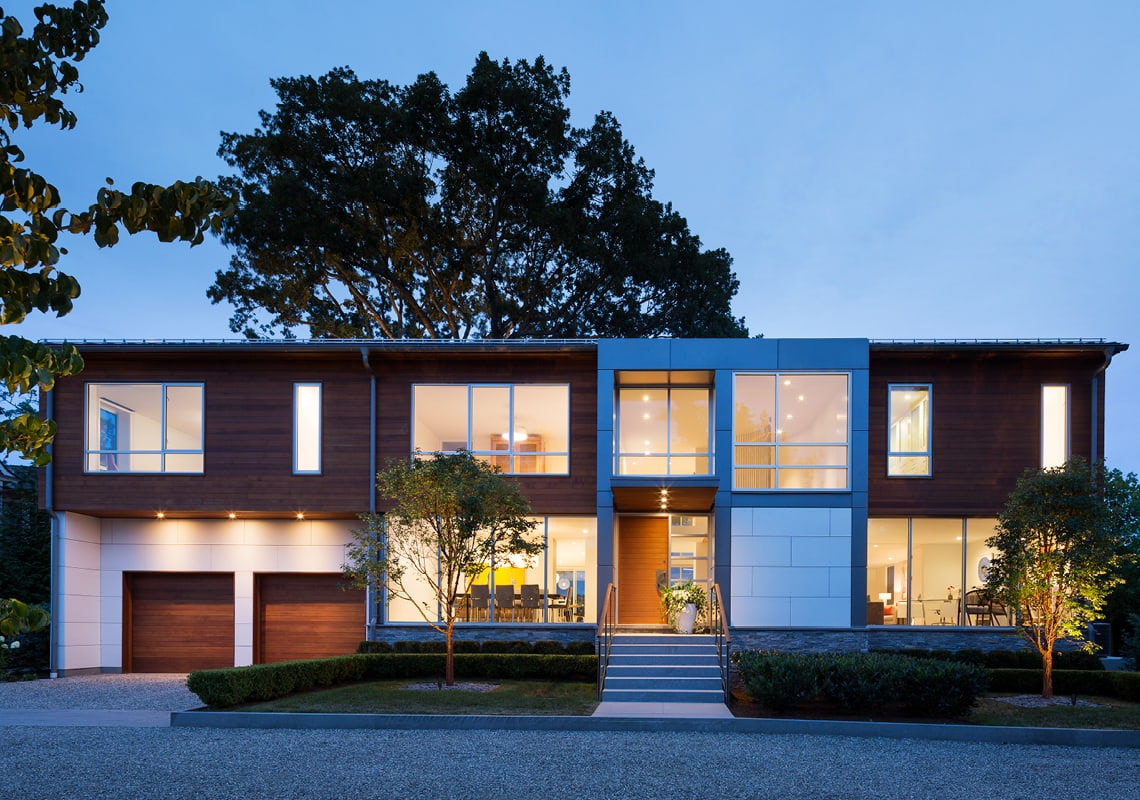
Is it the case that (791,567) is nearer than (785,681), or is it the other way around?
(785,681)

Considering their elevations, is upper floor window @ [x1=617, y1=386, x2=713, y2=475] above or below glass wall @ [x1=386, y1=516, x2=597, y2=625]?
above

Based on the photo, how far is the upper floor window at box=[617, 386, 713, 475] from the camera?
1686 centimetres

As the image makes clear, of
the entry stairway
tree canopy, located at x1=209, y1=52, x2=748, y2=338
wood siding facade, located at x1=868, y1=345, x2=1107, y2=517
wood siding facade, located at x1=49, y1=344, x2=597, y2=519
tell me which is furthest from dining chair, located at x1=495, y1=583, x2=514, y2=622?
tree canopy, located at x1=209, y1=52, x2=748, y2=338

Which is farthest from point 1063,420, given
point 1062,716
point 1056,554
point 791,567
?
point 1062,716

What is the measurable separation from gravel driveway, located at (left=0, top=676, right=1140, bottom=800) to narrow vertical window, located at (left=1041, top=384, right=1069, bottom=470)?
740 cm

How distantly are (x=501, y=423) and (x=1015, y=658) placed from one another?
9375mm

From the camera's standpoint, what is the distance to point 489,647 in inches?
611

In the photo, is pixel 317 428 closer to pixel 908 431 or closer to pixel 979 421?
pixel 908 431

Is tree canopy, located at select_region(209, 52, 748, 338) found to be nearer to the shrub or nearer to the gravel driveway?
the shrub

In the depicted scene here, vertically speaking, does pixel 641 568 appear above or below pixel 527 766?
above

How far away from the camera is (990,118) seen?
7075 cm

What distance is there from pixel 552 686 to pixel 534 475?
3885mm

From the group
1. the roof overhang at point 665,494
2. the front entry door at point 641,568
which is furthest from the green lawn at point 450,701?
the front entry door at point 641,568

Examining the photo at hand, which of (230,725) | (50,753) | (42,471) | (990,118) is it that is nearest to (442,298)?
(42,471)
